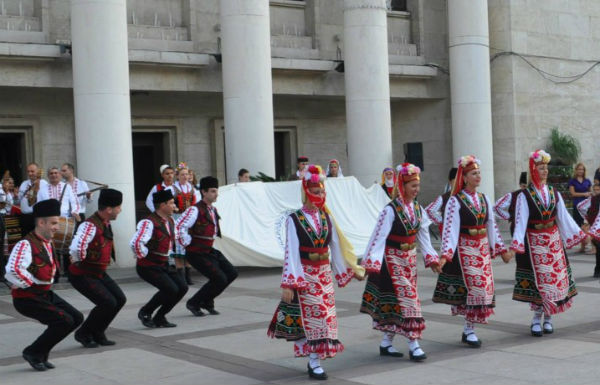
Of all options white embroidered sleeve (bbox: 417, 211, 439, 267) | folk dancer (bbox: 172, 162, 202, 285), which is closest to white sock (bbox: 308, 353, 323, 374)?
white embroidered sleeve (bbox: 417, 211, 439, 267)

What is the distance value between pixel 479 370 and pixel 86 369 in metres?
3.59

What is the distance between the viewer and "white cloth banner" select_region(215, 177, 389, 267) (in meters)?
15.2

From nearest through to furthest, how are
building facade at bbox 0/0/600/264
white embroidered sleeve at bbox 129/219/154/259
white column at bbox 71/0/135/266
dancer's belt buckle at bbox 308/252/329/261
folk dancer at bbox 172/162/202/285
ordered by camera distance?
1. dancer's belt buckle at bbox 308/252/329/261
2. white embroidered sleeve at bbox 129/219/154/259
3. folk dancer at bbox 172/162/202/285
4. white column at bbox 71/0/135/266
5. building facade at bbox 0/0/600/264

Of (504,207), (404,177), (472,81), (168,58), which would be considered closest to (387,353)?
(404,177)

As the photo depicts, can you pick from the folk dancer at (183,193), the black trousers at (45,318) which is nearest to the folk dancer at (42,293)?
the black trousers at (45,318)

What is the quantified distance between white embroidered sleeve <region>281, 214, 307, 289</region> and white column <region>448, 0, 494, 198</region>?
50.8 ft

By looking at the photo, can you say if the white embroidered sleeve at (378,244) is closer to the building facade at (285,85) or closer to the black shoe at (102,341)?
the black shoe at (102,341)

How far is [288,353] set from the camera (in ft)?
28.1

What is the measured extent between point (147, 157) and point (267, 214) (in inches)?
257

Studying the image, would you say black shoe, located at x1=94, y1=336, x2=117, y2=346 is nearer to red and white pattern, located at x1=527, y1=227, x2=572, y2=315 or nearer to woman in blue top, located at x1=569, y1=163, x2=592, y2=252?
red and white pattern, located at x1=527, y1=227, x2=572, y2=315

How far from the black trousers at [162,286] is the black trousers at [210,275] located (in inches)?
25.7

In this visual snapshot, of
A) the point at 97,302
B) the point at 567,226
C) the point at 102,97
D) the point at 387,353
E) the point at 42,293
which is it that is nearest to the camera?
the point at 42,293

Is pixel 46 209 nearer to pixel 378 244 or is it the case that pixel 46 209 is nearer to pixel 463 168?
pixel 378 244

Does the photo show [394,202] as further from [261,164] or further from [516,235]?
[261,164]
